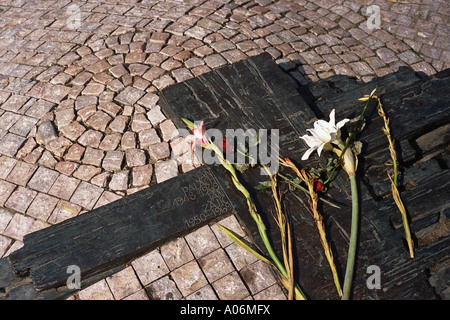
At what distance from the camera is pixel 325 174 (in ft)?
10.1

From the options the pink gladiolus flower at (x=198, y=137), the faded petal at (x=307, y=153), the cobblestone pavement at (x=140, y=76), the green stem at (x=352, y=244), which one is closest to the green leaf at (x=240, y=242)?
the cobblestone pavement at (x=140, y=76)

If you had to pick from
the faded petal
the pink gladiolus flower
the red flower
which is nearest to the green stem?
the red flower

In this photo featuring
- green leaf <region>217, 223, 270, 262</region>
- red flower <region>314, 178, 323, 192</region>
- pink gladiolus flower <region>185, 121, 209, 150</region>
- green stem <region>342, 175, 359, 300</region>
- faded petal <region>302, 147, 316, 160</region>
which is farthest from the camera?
pink gladiolus flower <region>185, 121, 209, 150</region>

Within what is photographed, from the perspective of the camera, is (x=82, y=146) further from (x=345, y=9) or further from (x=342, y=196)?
(x=345, y=9)

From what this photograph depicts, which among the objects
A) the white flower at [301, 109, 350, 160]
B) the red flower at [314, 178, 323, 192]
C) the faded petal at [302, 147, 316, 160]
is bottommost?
the red flower at [314, 178, 323, 192]

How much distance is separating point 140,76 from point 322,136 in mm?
2238

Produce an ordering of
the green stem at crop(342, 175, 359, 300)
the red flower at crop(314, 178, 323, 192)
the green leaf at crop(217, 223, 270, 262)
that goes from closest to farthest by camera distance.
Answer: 1. the green stem at crop(342, 175, 359, 300)
2. the green leaf at crop(217, 223, 270, 262)
3. the red flower at crop(314, 178, 323, 192)

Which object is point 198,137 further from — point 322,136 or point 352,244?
point 352,244

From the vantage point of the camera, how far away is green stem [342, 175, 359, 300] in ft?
8.36

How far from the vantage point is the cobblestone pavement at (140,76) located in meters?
2.94

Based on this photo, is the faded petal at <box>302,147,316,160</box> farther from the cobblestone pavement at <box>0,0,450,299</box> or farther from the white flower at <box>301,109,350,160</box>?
the cobblestone pavement at <box>0,0,450,299</box>

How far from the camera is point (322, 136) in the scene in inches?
120

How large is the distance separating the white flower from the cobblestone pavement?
794 mm

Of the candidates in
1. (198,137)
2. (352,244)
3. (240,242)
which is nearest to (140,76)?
(198,137)
